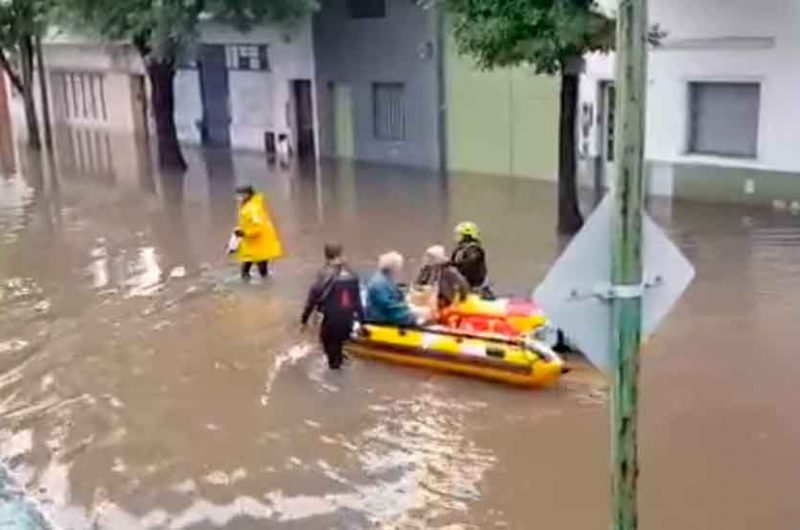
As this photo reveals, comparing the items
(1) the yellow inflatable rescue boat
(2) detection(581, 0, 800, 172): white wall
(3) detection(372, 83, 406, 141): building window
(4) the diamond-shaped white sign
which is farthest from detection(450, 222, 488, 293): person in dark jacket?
(3) detection(372, 83, 406, 141): building window

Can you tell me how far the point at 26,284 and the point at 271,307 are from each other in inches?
162

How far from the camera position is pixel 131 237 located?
62.2ft

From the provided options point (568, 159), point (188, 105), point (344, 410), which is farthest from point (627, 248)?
point (188, 105)

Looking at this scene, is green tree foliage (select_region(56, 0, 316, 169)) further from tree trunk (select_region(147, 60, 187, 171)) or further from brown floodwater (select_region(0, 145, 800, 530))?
brown floodwater (select_region(0, 145, 800, 530))

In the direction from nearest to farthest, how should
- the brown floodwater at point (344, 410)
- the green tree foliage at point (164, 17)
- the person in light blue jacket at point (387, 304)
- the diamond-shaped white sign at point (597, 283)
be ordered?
the diamond-shaped white sign at point (597, 283) < the brown floodwater at point (344, 410) < the person in light blue jacket at point (387, 304) < the green tree foliage at point (164, 17)

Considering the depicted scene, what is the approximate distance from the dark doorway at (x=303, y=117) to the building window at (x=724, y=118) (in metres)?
12.5

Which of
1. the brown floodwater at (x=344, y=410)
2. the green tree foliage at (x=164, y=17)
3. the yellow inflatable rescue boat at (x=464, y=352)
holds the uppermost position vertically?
the green tree foliage at (x=164, y=17)

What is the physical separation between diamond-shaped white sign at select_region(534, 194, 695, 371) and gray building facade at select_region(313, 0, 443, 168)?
22.0m

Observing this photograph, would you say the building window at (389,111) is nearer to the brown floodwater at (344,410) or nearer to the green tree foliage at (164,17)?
the green tree foliage at (164,17)

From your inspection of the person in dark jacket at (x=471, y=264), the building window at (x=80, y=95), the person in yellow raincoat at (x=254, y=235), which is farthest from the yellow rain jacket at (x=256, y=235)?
the building window at (x=80, y=95)

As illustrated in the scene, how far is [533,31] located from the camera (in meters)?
15.0

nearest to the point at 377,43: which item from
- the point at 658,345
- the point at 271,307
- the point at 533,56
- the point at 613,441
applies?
the point at 533,56

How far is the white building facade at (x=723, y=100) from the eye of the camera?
A: 18.5 metres

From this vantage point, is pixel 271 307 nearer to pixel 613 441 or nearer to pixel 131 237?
pixel 131 237
